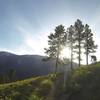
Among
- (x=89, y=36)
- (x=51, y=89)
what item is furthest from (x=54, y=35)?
(x=51, y=89)

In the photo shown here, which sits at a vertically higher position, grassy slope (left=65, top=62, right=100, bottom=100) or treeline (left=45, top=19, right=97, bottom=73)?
treeline (left=45, top=19, right=97, bottom=73)

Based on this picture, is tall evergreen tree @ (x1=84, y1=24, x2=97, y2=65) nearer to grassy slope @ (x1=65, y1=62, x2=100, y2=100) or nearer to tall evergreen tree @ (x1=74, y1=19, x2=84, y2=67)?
tall evergreen tree @ (x1=74, y1=19, x2=84, y2=67)

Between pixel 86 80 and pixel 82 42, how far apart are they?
3328 centimetres

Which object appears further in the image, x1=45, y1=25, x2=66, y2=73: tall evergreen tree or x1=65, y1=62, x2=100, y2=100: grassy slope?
x1=45, y1=25, x2=66, y2=73: tall evergreen tree

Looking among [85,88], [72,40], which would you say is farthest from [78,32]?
[85,88]

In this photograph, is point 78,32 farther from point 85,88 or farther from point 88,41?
point 85,88

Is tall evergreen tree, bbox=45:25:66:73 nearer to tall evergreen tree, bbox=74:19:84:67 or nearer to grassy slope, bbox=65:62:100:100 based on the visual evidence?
tall evergreen tree, bbox=74:19:84:67

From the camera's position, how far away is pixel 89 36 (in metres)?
64.8

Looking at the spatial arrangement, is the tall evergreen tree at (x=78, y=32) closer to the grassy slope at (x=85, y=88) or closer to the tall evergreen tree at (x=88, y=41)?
the tall evergreen tree at (x=88, y=41)

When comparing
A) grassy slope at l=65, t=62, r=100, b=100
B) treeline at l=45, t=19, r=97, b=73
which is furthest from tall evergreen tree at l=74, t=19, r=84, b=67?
grassy slope at l=65, t=62, r=100, b=100

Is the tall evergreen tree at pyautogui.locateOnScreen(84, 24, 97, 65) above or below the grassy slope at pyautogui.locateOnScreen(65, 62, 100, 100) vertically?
above

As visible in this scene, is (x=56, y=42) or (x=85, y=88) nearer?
(x=85, y=88)

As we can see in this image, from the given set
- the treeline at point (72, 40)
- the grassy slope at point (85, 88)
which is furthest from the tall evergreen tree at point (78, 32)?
the grassy slope at point (85, 88)

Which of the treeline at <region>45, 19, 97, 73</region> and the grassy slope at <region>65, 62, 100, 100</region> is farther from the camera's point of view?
the treeline at <region>45, 19, 97, 73</region>
